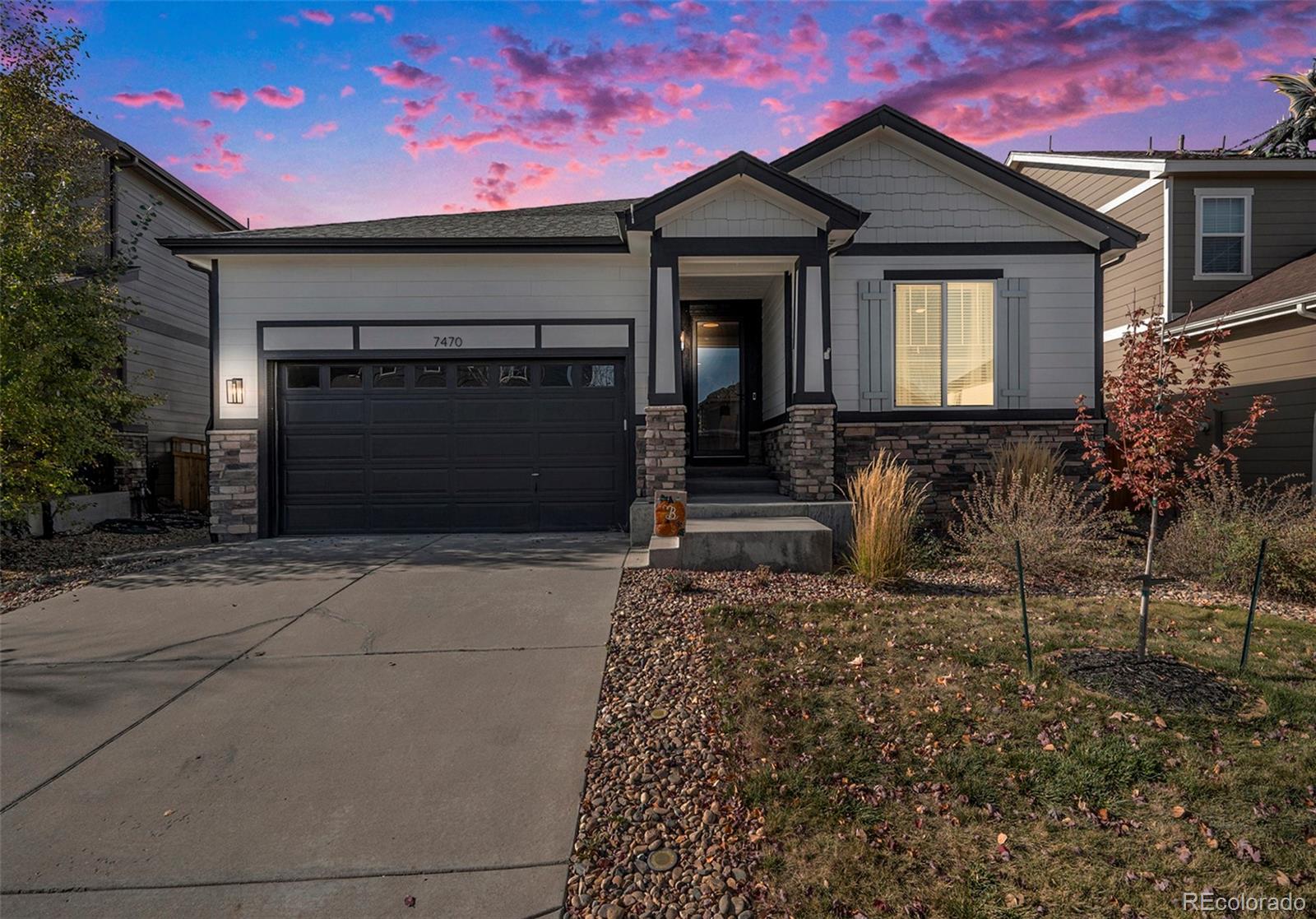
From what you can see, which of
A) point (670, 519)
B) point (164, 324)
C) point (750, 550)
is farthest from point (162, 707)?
point (164, 324)

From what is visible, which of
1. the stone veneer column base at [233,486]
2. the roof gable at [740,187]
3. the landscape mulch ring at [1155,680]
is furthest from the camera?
the stone veneer column base at [233,486]

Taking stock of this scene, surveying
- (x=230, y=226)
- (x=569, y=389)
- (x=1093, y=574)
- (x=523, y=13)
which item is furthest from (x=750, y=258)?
(x=230, y=226)

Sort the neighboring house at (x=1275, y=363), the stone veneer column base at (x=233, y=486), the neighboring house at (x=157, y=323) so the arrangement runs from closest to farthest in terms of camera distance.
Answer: the stone veneer column base at (x=233, y=486), the neighboring house at (x=1275, y=363), the neighboring house at (x=157, y=323)

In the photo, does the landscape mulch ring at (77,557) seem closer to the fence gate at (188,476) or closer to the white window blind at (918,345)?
the fence gate at (188,476)

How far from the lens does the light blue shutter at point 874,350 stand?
911cm

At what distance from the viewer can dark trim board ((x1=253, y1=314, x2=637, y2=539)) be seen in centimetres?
912

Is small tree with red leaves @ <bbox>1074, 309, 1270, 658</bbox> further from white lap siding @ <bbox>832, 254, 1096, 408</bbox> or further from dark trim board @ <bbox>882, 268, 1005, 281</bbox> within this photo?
dark trim board @ <bbox>882, 268, 1005, 281</bbox>

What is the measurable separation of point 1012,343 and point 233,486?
1109 cm

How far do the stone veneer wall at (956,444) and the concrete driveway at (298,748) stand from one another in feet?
16.6

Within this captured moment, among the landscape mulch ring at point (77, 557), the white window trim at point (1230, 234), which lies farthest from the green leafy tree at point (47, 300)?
the white window trim at point (1230, 234)

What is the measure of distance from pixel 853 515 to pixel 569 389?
14.2ft

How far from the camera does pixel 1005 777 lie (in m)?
2.85

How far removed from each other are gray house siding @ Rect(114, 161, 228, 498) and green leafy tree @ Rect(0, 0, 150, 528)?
6.50 feet

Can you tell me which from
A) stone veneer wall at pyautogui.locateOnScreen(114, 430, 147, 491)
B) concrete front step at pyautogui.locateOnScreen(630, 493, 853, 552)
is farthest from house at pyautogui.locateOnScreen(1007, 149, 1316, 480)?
stone veneer wall at pyautogui.locateOnScreen(114, 430, 147, 491)
